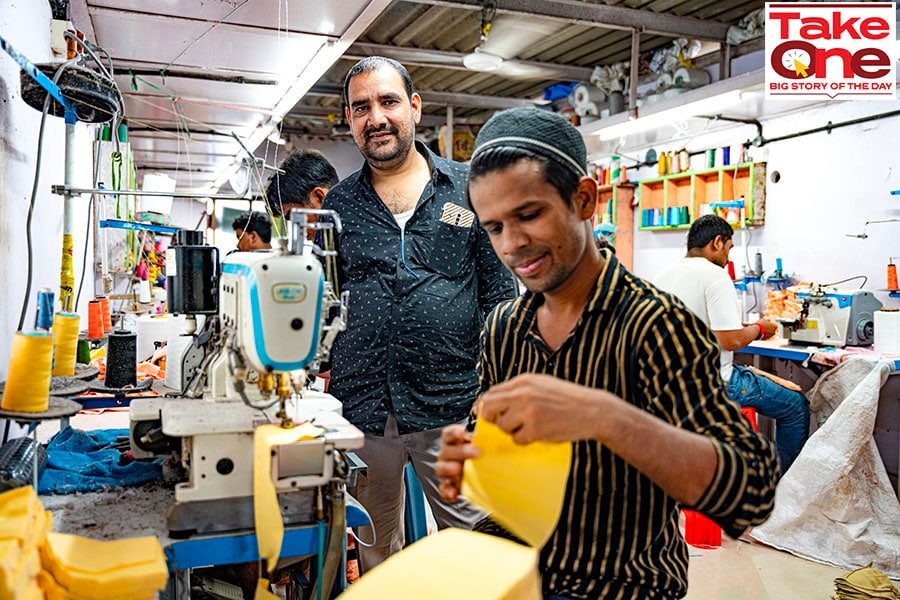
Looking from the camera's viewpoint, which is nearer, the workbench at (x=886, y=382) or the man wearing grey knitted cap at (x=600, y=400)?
the man wearing grey knitted cap at (x=600, y=400)

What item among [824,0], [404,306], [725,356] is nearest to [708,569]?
[725,356]

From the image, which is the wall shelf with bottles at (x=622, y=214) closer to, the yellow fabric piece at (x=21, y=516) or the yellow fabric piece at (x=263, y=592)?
the yellow fabric piece at (x=263, y=592)

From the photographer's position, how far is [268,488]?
132 centimetres

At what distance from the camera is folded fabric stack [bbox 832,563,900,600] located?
2.80 metres

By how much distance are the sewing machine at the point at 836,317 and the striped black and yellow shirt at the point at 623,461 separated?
3517 mm

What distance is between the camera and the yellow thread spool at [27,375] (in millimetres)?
1294

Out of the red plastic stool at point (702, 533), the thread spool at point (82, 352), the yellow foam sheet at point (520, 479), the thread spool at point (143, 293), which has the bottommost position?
the red plastic stool at point (702, 533)

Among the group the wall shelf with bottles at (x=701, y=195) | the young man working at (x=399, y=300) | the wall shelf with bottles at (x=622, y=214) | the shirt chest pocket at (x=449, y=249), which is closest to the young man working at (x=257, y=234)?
the young man working at (x=399, y=300)

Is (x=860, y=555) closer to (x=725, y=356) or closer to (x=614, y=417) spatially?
(x=725, y=356)

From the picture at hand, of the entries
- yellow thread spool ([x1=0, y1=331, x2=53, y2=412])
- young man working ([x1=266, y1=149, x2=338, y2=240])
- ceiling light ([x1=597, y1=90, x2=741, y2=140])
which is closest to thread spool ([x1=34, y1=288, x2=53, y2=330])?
yellow thread spool ([x1=0, y1=331, x2=53, y2=412])

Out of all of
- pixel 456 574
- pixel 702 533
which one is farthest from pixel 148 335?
pixel 702 533

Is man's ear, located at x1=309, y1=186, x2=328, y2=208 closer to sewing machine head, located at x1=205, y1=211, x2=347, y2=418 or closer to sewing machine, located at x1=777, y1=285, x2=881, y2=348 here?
sewing machine head, located at x1=205, y1=211, x2=347, y2=418

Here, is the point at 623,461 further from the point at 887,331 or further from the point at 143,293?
the point at 143,293

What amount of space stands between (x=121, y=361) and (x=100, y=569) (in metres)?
1.05
